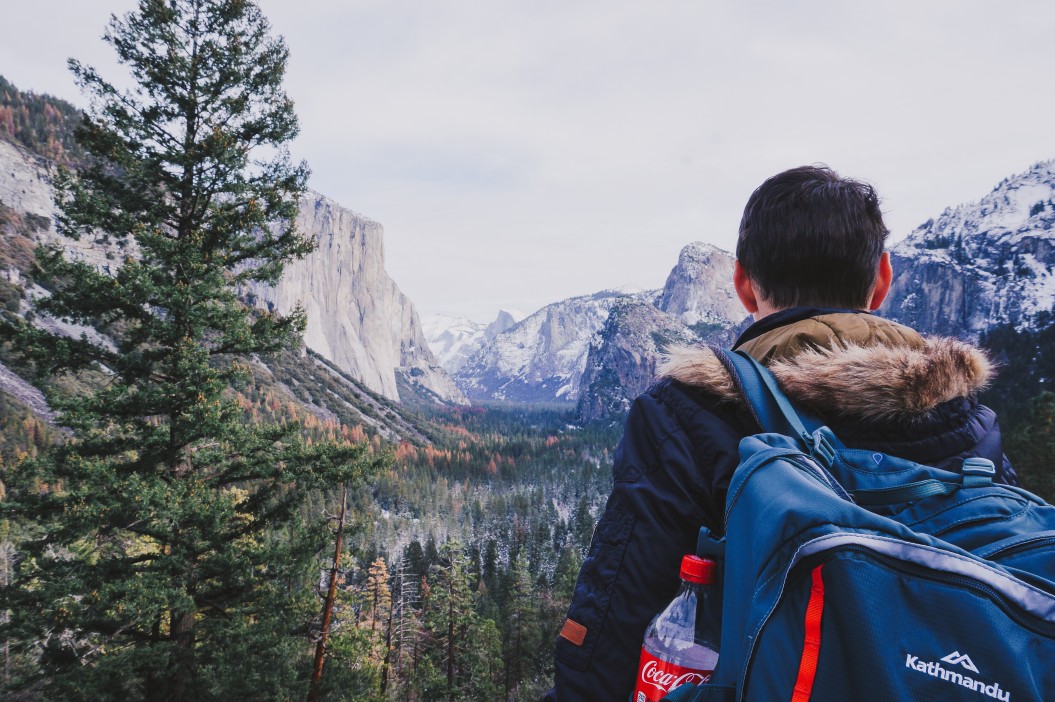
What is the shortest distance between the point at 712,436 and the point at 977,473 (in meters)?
0.67

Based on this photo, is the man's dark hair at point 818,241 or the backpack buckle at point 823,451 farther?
the man's dark hair at point 818,241

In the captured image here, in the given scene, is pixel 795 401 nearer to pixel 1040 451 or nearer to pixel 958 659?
pixel 958 659

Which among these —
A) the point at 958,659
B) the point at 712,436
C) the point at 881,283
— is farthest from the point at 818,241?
the point at 958,659

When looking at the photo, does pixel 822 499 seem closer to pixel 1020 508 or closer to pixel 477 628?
pixel 1020 508

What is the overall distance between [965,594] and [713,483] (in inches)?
27.8

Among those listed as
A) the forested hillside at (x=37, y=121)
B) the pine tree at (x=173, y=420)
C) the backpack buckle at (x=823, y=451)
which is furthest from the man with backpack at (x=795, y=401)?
the forested hillside at (x=37, y=121)

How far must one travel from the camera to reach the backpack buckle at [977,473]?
4.20 feet

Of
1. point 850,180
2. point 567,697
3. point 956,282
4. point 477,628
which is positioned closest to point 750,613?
point 567,697

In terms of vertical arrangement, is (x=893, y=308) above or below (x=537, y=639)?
above

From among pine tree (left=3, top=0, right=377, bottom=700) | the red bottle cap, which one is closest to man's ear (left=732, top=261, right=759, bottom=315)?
the red bottle cap

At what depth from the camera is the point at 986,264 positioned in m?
132

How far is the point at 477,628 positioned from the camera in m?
27.2

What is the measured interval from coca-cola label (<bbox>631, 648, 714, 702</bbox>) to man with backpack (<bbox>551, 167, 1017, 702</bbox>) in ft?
0.14

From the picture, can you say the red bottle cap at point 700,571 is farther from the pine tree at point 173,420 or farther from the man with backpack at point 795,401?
the pine tree at point 173,420
